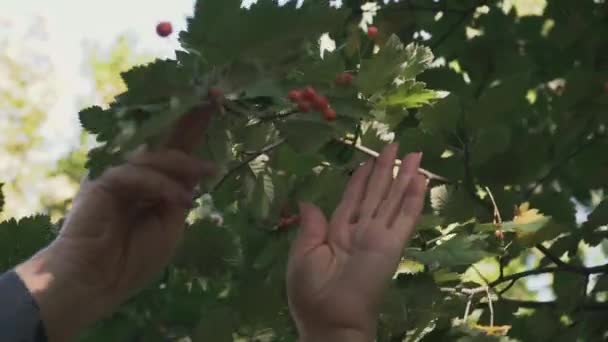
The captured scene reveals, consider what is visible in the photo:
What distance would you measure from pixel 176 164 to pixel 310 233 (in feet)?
1.23

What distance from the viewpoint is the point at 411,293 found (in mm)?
1676

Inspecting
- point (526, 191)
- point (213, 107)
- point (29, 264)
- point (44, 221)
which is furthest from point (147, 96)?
point (526, 191)

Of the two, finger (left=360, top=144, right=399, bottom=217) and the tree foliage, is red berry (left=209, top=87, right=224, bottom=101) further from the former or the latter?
finger (left=360, top=144, right=399, bottom=217)

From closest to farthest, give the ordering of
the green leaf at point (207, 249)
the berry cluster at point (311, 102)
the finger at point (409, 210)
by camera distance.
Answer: the berry cluster at point (311, 102)
the finger at point (409, 210)
the green leaf at point (207, 249)

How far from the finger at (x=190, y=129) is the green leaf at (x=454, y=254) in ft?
2.15

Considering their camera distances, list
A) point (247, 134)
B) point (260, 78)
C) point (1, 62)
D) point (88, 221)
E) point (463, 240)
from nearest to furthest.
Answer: point (260, 78) < point (88, 221) < point (247, 134) < point (463, 240) < point (1, 62)

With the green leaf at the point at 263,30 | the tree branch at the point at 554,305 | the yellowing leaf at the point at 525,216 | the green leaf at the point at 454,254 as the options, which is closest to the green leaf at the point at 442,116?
the yellowing leaf at the point at 525,216

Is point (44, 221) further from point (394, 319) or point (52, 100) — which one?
point (52, 100)

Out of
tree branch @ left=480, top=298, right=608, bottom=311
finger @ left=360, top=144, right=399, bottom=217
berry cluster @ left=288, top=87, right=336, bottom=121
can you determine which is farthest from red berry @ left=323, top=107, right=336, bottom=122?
tree branch @ left=480, top=298, right=608, bottom=311

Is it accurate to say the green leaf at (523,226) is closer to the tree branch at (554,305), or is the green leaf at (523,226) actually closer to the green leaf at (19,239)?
the tree branch at (554,305)

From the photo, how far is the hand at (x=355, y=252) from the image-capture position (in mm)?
1216

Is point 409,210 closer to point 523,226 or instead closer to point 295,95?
point 295,95

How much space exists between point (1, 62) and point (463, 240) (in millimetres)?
11662

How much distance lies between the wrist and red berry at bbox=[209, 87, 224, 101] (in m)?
0.42
